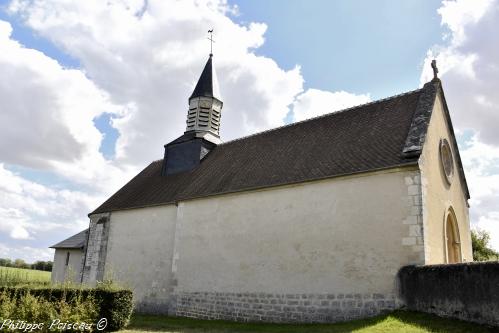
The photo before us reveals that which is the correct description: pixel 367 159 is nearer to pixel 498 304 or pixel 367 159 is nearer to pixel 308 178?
pixel 308 178

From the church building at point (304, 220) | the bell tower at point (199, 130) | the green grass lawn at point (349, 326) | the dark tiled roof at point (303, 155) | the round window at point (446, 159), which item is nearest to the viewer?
the green grass lawn at point (349, 326)

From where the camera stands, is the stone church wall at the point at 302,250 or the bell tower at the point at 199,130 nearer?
the stone church wall at the point at 302,250

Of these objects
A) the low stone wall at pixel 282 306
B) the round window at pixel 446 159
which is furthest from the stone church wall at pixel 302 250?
the round window at pixel 446 159

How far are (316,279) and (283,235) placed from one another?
1.66 metres

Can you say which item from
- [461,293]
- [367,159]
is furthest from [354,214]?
[461,293]

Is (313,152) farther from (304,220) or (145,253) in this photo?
(145,253)

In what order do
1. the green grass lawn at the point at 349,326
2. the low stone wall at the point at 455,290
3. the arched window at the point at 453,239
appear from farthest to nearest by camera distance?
1. the arched window at the point at 453,239
2. the green grass lawn at the point at 349,326
3. the low stone wall at the point at 455,290

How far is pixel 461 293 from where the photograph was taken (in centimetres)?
814

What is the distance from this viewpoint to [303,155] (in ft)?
44.3

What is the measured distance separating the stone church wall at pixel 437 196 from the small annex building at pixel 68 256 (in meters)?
15.9

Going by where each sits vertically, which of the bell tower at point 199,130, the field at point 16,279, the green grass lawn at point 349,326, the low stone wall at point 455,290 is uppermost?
the bell tower at point 199,130

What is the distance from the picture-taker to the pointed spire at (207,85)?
20.4 m

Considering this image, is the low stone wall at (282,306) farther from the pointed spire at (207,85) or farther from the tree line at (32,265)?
the tree line at (32,265)

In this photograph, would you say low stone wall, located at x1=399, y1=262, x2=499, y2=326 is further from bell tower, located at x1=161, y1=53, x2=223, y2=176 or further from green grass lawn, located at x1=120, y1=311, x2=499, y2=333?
bell tower, located at x1=161, y1=53, x2=223, y2=176
